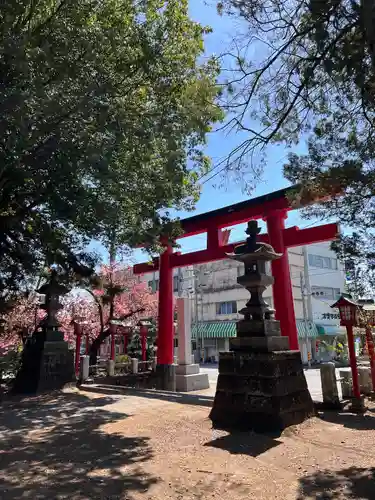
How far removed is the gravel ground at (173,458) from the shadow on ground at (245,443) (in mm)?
15

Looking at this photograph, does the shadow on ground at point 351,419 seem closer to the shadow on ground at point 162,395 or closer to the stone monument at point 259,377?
the stone monument at point 259,377

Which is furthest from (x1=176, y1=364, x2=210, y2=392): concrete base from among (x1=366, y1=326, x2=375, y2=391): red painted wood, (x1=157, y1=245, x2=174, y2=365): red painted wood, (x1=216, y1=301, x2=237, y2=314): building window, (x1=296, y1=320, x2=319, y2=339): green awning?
(x1=216, y1=301, x2=237, y2=314): building window

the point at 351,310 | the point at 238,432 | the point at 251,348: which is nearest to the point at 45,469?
the point at 238,432

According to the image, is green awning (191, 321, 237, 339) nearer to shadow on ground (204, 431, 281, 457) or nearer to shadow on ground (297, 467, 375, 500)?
shadow on ground (204, 431, 281, 457)

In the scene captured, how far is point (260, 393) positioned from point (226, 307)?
101 feet

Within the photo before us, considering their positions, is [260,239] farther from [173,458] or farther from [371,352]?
[173,458]

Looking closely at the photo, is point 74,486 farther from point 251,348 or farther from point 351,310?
point 351,310

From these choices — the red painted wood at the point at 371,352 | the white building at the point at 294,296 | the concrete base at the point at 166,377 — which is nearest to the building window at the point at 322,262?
the white building at the point at 294,296

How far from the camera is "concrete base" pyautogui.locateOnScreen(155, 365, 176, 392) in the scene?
14.9 meters

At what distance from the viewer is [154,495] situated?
3828 mm

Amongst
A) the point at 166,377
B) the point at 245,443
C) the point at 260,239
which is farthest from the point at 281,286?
the point at 166,377

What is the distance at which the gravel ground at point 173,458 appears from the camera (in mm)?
3977

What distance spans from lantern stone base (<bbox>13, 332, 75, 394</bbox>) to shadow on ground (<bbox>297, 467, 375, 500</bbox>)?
28.6ft

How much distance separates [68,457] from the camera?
16.4 feet
